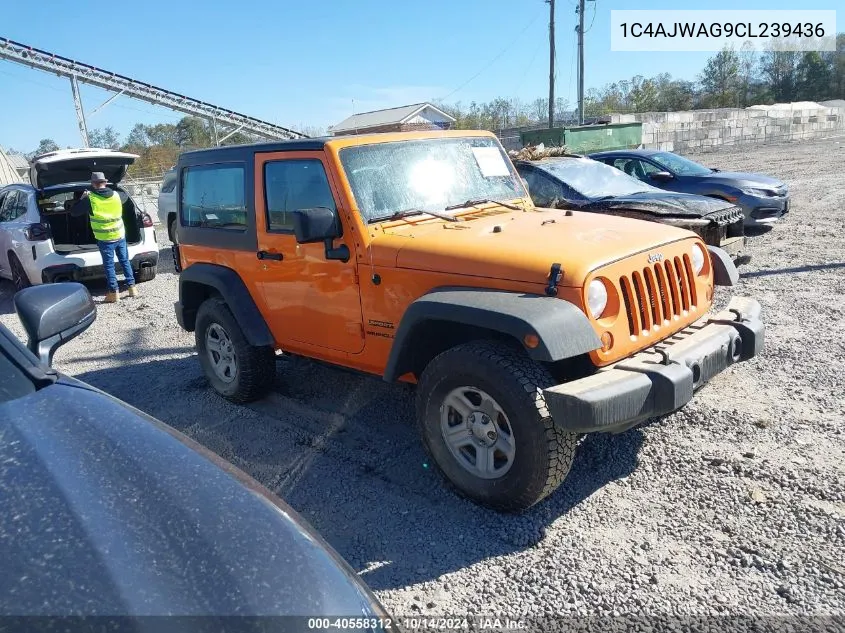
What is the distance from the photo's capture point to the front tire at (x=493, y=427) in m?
2.98

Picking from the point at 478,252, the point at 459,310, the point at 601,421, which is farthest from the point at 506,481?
the point at 478,252

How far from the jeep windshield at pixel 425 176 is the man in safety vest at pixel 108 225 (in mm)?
6186

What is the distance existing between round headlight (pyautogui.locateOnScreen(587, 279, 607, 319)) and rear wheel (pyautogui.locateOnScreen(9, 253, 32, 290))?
8905 mm

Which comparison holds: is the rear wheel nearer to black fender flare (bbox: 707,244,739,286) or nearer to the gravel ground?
the gravel ground

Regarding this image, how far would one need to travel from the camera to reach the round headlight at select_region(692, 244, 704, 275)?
12.7 feet

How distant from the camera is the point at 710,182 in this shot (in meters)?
10.5

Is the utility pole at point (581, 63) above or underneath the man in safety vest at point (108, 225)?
above

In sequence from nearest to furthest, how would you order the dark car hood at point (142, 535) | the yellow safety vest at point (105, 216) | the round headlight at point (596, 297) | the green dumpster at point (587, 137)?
the dark car hood at point (142, 535) → the round headlight at point (596, 297) → the yellow safety vest at point (105, 216) → the green dumpster at point (587, 137)

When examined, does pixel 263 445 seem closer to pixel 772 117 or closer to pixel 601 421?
pixel 601 421

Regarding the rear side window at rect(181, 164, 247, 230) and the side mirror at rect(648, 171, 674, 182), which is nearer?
the rear side window at rect(181, 164, 247, 230)

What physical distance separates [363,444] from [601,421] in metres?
1.89

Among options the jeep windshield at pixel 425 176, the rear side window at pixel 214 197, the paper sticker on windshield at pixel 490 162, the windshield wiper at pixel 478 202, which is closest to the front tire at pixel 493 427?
the jeep windshield at pixel 425 176

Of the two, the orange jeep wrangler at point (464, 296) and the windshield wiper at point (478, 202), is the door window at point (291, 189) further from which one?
the windshield wiper at point (478, 202)

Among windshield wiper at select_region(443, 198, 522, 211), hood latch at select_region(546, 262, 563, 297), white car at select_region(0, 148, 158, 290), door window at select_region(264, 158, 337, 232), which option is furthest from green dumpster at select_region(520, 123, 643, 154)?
hood latch at select_region(546, 262, 563, 297)
